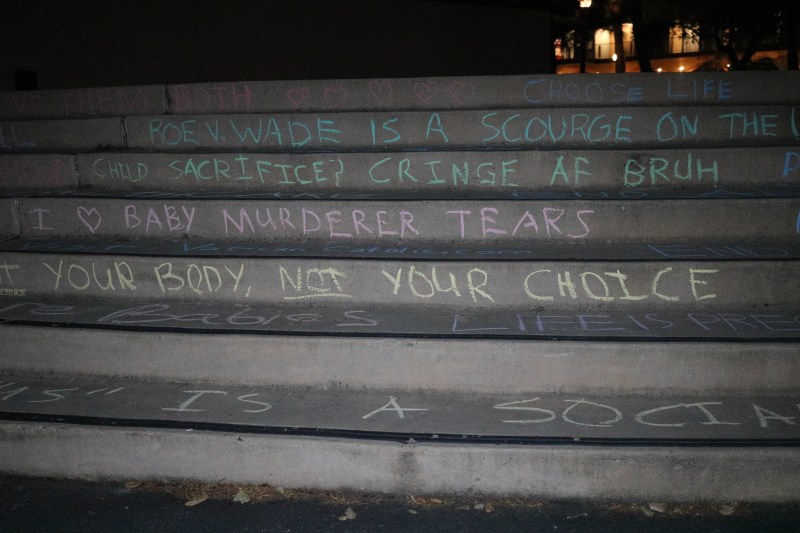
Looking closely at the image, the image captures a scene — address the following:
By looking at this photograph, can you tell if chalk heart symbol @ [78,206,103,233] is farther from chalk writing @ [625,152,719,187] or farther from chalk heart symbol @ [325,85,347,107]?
chalk writing @ [625,152,719,187]

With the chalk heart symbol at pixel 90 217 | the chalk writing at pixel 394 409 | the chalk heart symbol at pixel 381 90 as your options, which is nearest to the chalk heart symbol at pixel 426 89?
the chalk heart symbol at pixel 381 90

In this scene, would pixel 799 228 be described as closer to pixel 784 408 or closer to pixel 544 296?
pixel 784 408

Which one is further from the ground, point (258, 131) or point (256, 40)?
point (256, 40)

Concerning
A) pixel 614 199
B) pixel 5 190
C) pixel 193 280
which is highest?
pixel 5 190

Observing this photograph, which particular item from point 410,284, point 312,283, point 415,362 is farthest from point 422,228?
point 415,362

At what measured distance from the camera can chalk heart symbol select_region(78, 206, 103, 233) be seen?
17.0 ft

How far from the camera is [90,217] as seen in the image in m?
5.19

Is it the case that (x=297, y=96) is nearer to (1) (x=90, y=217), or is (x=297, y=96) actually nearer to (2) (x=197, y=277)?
(1) (x=90, y=217)

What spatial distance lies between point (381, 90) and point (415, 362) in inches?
144

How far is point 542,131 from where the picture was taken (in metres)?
5.73

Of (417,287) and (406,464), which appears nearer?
(406,464)

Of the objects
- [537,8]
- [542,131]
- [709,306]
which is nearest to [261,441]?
[709,306]

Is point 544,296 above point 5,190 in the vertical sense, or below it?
below

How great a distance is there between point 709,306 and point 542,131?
7.73 ft
